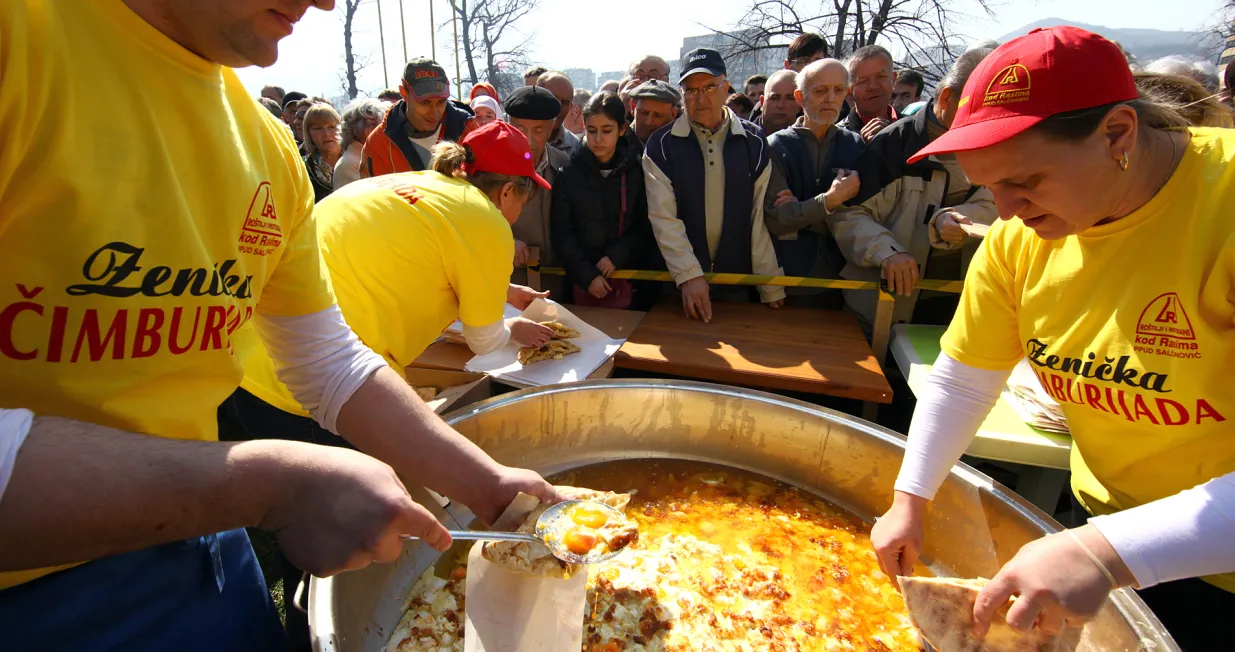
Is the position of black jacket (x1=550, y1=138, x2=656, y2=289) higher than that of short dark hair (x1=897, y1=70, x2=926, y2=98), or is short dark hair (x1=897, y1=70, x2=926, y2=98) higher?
short dark hair (x1=897, y1=70, x2=926, y2=98)

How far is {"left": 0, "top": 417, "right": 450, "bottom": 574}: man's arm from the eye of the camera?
0.60 meters

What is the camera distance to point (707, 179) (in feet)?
11.5

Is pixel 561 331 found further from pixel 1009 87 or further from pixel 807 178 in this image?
pixel 1009 87

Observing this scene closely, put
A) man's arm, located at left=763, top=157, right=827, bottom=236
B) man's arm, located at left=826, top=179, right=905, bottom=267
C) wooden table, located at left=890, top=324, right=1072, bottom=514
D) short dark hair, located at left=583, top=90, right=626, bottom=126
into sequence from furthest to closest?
short dark hair, located at left=583, top=90, right=626, bottom=126
man's arm, located at left=763, top=157, right=827, bottom=236
man's arm, located at left=826, top=179, right=905, bottom=267
wooden table, located at left=890, top=324, right=1072, bottom=514

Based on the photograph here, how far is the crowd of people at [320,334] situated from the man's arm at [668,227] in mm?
1471

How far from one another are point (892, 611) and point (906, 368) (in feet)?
4.77

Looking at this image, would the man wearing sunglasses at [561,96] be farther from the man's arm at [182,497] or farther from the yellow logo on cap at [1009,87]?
the man's arm at [182,497]

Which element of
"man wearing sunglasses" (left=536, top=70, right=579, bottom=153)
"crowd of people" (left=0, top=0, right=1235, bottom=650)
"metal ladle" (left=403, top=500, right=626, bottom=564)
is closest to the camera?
"crowd of people" (left=0, top=0, right=1235, bottom=650)

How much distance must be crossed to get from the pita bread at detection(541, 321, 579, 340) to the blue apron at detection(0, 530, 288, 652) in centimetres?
195

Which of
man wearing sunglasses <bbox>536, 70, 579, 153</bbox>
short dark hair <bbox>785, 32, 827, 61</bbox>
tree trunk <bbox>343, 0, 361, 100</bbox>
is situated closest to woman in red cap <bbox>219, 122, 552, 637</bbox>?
man wearing sunglasses <bbox>536, 70, 579, 153</bbox>

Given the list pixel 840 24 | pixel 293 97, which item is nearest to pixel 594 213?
pixel 293 97

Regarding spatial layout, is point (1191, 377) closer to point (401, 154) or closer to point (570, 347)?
point (570, 347)

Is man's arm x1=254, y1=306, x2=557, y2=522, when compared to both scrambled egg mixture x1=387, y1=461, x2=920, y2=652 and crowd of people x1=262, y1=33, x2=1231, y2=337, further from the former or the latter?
crowd of people x1=262, y1=33, x2=1231, y2=337

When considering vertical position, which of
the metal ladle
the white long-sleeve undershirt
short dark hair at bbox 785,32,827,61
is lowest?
the metal ladle
